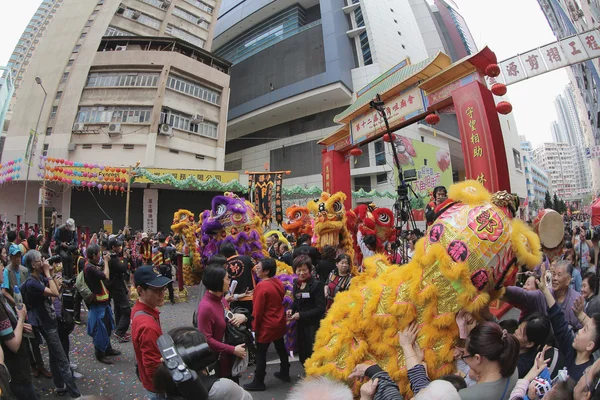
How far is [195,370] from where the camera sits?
1.43 metres

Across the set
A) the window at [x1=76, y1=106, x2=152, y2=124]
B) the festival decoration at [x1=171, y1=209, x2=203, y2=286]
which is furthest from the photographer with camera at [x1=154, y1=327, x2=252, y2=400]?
the window at [x1=76, y1=106, x2=152, y2=124]

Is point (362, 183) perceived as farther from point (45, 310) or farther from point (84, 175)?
point (45, 310)

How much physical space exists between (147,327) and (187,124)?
22.6 meters

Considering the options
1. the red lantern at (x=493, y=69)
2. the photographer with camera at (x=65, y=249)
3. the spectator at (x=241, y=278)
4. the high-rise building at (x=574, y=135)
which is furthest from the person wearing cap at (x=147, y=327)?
the high-rise building at (x=574, y=135)

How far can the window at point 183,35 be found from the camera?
27.7 m

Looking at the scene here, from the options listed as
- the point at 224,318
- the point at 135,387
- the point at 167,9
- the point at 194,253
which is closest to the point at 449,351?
the point at 224,318

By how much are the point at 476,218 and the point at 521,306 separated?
42.8 inches

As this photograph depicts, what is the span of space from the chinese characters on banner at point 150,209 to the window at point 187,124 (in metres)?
4.78

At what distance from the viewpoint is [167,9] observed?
27.8 meters

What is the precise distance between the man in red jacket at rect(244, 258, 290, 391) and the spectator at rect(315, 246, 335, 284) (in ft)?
3.88

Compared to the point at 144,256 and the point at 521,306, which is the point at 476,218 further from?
the point at 144,256

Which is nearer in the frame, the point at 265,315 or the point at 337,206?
the point at 265,315

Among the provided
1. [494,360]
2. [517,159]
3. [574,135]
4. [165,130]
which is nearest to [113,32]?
[165,130]

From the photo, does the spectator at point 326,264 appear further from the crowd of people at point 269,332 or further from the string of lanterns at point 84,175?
the string of lanterns at point 84,175
